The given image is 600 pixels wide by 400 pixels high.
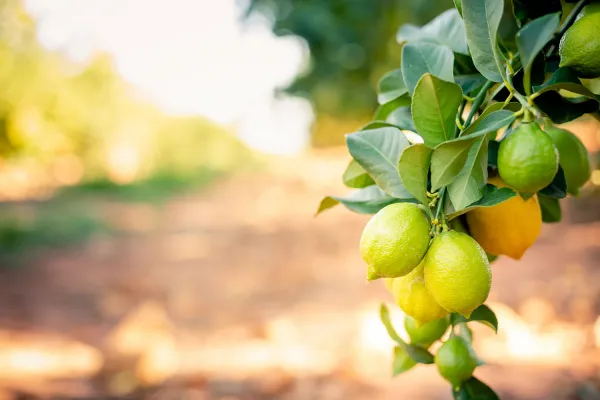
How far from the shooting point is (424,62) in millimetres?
500

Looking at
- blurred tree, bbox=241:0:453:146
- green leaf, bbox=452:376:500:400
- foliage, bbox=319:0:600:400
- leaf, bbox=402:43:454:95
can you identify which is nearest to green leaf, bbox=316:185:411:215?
foliage, bbox=319:0:600:400

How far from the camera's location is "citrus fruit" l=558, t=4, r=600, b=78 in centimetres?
41

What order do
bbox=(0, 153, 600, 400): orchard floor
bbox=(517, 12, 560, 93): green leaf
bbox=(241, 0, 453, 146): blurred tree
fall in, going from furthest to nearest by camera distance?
bbox=(241, 0, 453, 146): blurred tree → bbox=(0, 153, 600, 400): orchard floor → bbox=(517, 12, 560, 93): green leaf

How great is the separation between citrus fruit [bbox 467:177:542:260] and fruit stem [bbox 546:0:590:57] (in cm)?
14

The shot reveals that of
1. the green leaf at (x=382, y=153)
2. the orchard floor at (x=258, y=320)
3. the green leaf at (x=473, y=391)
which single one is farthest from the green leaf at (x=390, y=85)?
the orchard floor at (x=258, y=320)

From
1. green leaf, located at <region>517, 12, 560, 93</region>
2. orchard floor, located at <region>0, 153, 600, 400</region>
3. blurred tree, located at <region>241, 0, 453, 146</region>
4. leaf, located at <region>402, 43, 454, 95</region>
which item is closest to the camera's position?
green leaf, located at <region>517, 12, 560, 93</region>

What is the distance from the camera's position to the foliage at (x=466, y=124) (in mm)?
406

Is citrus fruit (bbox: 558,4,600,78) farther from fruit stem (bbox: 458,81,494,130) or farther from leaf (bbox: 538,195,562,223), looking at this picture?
leaf (bbox: 538,195,562,223)

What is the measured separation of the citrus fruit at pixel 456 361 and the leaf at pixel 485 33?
26cm

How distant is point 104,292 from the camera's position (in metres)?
3.81

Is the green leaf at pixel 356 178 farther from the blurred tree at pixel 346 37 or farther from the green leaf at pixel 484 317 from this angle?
the blurred tree at pixel 346 37

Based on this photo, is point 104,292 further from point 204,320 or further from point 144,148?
point 144,148

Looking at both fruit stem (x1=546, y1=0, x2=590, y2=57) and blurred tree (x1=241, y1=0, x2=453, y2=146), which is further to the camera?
blurred tree (x1=241, y1=0, x2=453, y2=146)

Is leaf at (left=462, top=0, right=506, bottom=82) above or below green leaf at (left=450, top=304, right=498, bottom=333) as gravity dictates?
above
